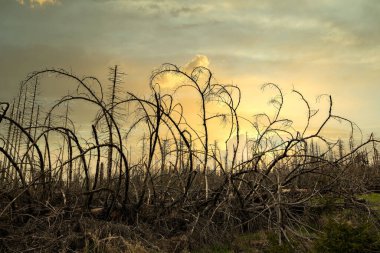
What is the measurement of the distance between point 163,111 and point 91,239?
8.59 feet

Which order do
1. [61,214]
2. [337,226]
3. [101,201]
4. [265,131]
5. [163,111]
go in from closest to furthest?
[337,226]
[61,214]
[163,111]
[101,201]
[265,131]

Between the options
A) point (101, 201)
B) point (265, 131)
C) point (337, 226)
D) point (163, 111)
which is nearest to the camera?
point (337, 226)

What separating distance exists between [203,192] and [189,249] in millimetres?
2147

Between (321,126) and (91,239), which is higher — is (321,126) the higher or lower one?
the higher one

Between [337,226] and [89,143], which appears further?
[89,143]

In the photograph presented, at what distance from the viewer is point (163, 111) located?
7.78 metres

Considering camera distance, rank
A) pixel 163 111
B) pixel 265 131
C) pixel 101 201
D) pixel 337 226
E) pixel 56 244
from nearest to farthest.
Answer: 1. pixel 337 226
2. pixel 56 244
3. pixel 163 111
4. pixel 101 201
5. pixel 265 131

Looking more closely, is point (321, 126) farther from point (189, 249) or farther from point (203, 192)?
point (189, 249)

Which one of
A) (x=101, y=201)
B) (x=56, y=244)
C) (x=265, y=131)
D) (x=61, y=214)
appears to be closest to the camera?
(x=56, y=244)

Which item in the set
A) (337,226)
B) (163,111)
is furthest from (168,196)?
(337,226)

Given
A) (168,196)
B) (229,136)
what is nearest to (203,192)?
(168,196)

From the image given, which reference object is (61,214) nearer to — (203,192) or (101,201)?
(101,201)

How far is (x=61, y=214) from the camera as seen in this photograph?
22.0ft

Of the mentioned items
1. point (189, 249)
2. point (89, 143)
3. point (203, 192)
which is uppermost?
point (89, 143)
